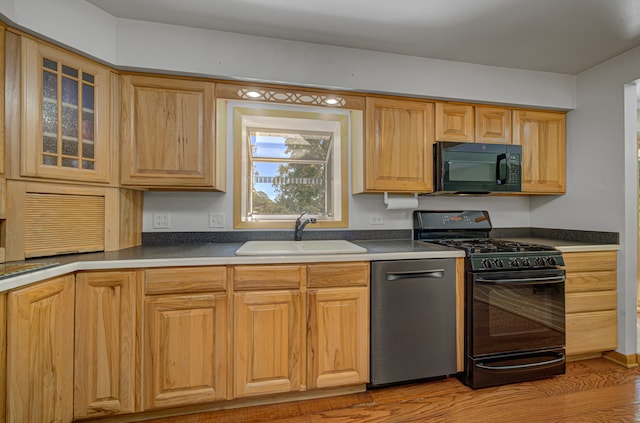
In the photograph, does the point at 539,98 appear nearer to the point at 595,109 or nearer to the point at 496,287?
the point at 595,109

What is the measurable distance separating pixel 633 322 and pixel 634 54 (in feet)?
6.64

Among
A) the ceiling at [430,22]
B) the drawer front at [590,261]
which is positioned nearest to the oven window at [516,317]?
the drawer front at [590,261]

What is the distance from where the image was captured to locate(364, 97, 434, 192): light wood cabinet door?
7.43ft

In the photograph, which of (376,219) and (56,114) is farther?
(376,219)

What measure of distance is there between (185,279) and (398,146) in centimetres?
174

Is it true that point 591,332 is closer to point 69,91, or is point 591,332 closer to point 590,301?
point 590,301

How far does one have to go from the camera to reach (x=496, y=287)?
2.00 meters

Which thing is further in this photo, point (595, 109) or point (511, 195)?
point (511, 195)

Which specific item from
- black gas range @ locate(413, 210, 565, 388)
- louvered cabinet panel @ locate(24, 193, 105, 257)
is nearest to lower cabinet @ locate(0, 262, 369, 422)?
louvered cabinet panel @ locate(24, 193, 105, 257)

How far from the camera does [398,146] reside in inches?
91.0

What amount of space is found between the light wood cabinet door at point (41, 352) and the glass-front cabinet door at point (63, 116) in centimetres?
65

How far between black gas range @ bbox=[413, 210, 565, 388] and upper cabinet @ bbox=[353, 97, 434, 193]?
624mm

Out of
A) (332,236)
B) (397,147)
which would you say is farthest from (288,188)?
(397,147)

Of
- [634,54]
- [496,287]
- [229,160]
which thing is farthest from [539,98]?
[229,160]
